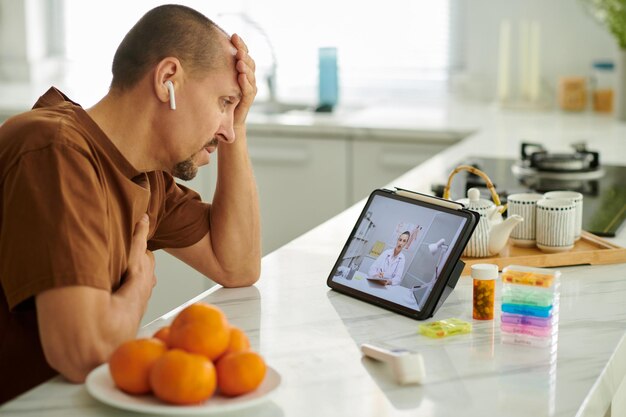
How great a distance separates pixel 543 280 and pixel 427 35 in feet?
9.68

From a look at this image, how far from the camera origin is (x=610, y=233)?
218 centimetres

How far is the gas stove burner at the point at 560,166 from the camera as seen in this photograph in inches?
108

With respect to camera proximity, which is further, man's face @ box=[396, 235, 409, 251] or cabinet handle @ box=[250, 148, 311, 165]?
cabinet handle @ box=[250, 148, 311, 165]

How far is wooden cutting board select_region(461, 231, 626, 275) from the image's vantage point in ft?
6.37

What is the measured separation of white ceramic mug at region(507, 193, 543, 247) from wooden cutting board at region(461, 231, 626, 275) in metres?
0.02

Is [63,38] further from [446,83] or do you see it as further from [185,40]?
[185,40]

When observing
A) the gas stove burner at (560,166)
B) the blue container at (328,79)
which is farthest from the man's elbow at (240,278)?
the blue container at (328,79)

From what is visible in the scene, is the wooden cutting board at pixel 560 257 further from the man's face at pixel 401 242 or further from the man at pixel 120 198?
the man at pixel 120 198

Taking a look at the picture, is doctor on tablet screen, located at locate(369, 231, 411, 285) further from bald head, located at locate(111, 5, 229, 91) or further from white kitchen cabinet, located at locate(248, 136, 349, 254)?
white kitchen cabinet, located at locate(248, 136, 349, 254)

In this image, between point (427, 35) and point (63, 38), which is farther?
point (63, 38)

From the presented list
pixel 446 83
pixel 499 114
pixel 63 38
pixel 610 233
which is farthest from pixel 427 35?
pixel 610 233

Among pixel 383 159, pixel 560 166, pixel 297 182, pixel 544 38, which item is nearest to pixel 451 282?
pixel 560 166

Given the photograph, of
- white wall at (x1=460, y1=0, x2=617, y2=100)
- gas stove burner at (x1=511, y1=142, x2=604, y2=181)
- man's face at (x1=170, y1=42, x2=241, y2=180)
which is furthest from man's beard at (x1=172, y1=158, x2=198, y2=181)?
white wall at (x1=460, y1=0, x2=617, y2=100)

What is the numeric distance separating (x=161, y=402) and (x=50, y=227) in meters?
0.32
